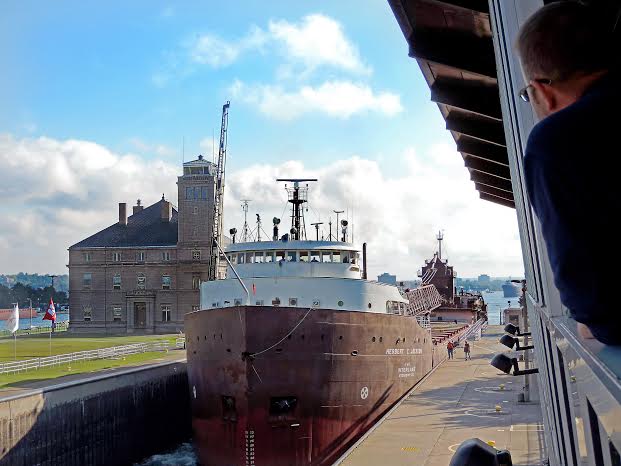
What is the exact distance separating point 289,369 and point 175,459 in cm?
883

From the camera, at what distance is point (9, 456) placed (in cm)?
1852

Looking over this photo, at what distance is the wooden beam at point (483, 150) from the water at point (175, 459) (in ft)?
47.1

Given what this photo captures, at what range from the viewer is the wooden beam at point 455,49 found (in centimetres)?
961

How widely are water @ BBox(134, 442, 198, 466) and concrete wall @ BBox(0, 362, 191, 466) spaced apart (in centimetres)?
45

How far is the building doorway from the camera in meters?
63.8

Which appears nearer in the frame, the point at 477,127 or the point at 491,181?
the point at 477,127

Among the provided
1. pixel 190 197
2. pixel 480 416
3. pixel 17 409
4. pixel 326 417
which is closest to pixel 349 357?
pixel 326 417

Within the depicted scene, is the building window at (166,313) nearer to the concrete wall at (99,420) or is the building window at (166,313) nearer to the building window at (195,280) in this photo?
the building window at (195,280)

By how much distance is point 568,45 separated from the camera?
5.50 feet

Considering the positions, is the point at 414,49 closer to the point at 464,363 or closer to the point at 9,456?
the point at 9,456

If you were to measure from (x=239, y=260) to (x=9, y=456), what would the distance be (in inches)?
392

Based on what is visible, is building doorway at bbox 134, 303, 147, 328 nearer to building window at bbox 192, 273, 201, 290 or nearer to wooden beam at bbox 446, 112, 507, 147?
building window at bbox 192, 273, 201, 290

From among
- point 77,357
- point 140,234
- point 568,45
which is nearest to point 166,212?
point 140,234

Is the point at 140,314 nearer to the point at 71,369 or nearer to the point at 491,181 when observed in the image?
the point at 71,369
